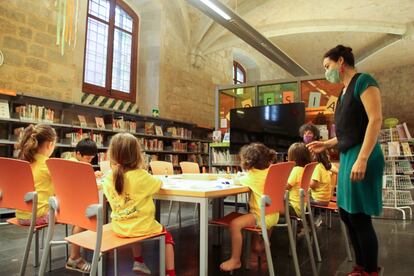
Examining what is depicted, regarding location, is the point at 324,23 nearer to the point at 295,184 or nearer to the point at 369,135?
the point at 295,184

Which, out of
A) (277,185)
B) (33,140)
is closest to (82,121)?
(33,140)

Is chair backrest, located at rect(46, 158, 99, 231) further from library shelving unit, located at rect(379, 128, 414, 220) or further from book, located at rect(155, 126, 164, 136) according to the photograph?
book, located at rect(155, 126, 164, 136)

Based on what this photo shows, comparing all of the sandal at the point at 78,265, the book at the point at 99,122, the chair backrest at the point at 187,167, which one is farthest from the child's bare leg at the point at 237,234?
the book at the point at 99,122

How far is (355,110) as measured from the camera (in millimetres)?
1811

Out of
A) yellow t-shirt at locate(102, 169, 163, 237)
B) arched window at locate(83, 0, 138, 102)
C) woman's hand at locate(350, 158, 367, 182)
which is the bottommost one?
yellow t-shirt at locate(102, 169, 163, 237)

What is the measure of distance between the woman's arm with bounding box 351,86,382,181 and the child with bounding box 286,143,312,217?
0.65 m

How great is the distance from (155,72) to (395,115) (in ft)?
27.8

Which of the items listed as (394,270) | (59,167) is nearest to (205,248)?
(59,167)

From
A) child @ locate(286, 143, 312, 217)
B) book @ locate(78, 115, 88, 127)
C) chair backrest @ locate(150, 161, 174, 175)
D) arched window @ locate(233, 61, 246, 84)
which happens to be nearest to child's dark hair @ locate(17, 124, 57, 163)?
chair backrest @ locate(150, 161, 174, 175)

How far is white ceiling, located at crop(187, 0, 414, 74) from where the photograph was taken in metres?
6.94

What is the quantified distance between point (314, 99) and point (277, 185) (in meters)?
3.85

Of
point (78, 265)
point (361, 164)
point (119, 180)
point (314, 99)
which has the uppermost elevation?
point (314, 99)

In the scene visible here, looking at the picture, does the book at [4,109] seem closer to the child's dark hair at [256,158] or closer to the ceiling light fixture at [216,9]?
the ceiling light fixture at [216,9]

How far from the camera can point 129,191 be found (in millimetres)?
1613
